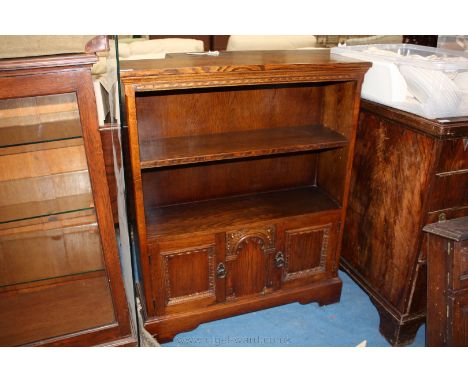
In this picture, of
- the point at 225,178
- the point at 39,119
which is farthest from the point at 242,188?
the point at 39,119

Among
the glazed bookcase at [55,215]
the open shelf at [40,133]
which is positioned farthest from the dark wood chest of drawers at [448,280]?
the open shelf at [40,133]

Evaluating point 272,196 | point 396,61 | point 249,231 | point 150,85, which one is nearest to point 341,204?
point 272,196

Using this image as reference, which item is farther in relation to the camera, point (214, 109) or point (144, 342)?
point (214, 109)

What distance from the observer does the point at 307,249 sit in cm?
169

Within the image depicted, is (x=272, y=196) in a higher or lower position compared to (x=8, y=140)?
lower

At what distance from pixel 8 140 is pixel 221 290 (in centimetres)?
96

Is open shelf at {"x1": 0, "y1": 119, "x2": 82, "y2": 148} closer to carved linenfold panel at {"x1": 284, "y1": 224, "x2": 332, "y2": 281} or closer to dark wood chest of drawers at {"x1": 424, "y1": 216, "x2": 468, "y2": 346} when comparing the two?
carved linenfold panel at {"x1": 284, "y1": 224, "x2": 332, "y2": 281}

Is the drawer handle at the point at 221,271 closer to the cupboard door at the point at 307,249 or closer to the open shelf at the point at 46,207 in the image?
the cupboard door at the point at 307,249

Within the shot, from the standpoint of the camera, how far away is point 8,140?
109 cm

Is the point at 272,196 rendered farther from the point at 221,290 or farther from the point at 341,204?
the point at 221,290

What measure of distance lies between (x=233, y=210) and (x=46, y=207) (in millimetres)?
721

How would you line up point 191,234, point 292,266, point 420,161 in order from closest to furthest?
point 420,161, point 191,234, point 292,266

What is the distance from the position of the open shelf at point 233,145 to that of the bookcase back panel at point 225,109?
4 cm
